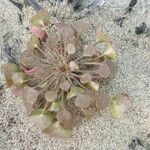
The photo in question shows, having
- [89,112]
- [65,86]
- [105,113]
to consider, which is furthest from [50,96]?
[105,113]

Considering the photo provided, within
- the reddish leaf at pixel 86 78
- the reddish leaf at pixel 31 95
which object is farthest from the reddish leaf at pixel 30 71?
the reddish leaf at pixel 86 78

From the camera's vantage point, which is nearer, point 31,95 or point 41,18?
point 31,95

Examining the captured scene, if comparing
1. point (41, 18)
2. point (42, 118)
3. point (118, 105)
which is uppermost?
point (41, 18)

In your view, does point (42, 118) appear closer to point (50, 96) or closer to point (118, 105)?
point (50, 96)

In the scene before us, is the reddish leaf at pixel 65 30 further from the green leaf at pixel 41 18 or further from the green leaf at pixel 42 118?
the green leaf at pixel 42 118

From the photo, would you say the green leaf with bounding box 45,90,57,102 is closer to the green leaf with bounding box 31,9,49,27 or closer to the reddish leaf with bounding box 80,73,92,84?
the reddish leaf with bounding box 80,73,92,84

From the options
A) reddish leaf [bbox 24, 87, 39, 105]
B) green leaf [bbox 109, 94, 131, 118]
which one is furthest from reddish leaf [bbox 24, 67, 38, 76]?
green leaf [bbox 109, 94, 131, 118]

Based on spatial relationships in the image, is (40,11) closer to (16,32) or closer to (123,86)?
(16,32)
